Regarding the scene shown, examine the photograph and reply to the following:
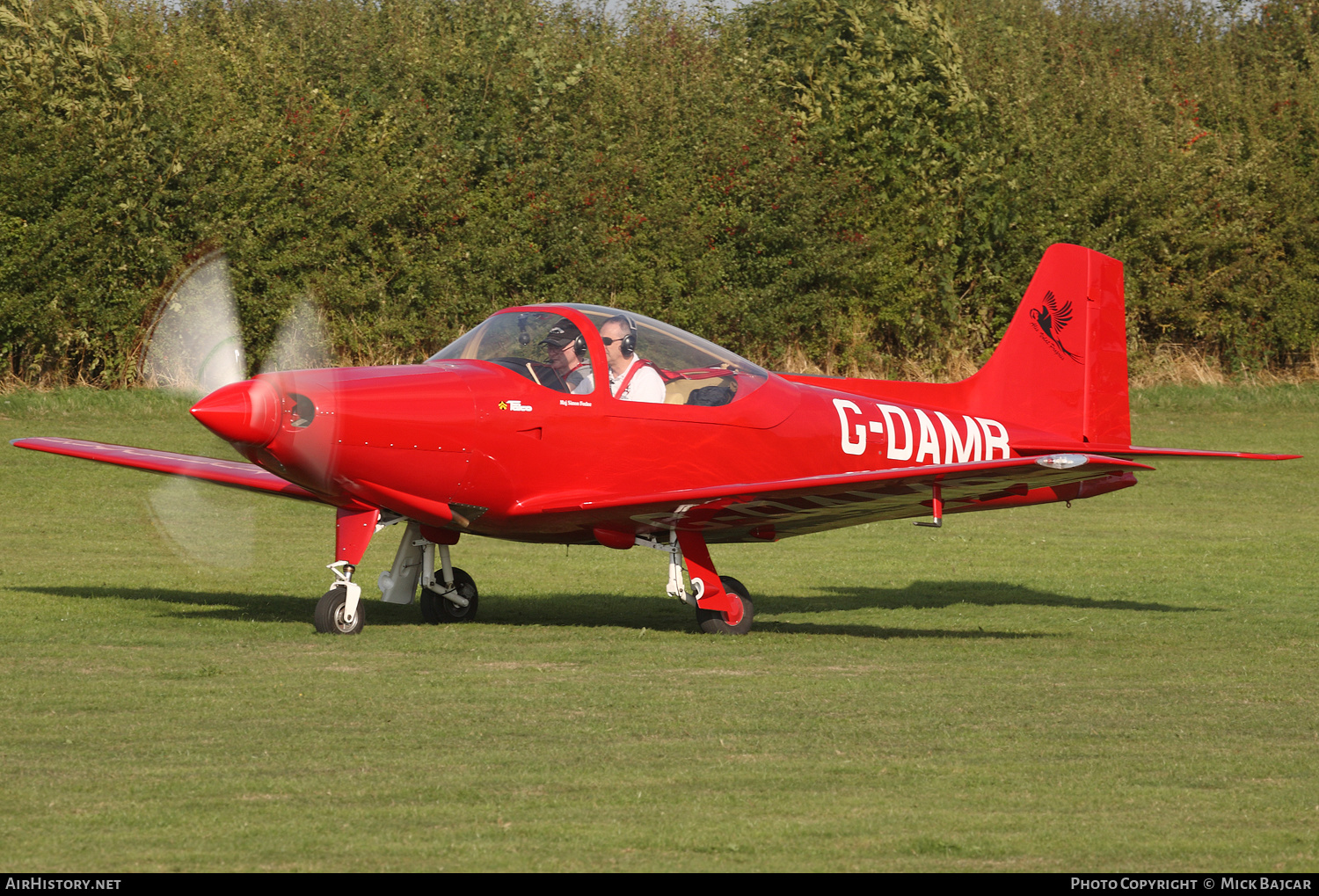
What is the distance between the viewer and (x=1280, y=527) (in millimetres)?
18625

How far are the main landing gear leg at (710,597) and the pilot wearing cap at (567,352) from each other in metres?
1.37

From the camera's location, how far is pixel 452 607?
37.0ft

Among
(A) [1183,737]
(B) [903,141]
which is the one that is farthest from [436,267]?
(A) [1183,737]

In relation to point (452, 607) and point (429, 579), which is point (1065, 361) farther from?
point (429, 579)

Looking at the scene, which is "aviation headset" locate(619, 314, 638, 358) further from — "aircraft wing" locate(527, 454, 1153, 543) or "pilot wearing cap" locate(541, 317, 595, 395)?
"aircraft wing" locate(527, 454, 1153, 543)

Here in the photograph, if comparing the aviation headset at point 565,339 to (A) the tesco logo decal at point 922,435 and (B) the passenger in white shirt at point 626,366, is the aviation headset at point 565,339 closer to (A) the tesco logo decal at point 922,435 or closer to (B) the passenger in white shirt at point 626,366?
(B) the passenger in white shirt at point 626,366

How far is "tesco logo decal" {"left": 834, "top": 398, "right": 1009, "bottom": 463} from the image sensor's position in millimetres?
11625

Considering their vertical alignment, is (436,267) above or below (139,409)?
above

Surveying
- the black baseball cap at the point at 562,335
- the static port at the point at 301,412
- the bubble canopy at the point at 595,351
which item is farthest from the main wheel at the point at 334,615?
the black baseball cap at the point at 562,335

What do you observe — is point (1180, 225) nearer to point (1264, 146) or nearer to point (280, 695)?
point (1264, 146)

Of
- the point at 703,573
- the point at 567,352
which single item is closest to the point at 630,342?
the point at 567,352

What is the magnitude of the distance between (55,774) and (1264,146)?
2930cm

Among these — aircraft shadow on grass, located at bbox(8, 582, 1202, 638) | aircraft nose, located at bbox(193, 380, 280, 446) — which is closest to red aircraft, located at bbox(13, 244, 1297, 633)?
aircraft nose, located at bbox(193, 380, 280, 446)

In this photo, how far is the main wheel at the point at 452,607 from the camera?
11242mm
